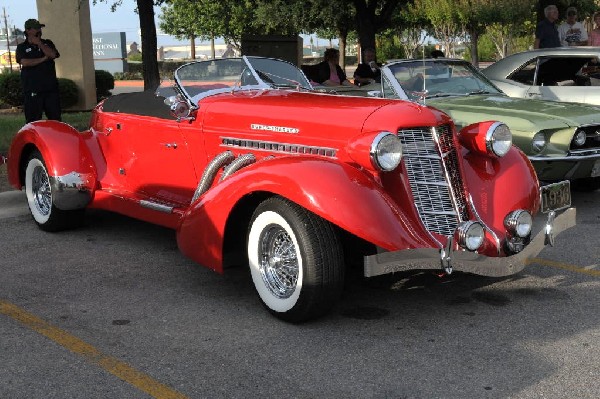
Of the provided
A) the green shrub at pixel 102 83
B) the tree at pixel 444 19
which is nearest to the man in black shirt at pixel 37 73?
the green shrub at pixel 102 83

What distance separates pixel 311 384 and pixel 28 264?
3.00m

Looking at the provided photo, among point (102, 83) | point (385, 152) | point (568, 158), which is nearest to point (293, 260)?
point (385, 152)

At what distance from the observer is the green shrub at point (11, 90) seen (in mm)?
18375

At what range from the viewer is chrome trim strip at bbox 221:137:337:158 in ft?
15.4

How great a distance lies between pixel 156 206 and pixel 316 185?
79.4 inches

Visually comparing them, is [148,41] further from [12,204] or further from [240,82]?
[240,82]

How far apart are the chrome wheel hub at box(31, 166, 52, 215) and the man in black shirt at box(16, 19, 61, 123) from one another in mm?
3742

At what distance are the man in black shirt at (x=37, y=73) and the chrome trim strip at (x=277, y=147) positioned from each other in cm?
580

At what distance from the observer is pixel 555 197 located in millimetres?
4934

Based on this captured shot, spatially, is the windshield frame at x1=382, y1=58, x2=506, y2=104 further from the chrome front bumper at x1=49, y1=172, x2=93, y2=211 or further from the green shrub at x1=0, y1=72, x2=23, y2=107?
the green shrub at x1=0, y1=72, x2=23, y2=107

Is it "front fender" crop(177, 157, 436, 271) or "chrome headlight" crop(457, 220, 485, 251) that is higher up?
"front fender" crop(177, 157, 436, 271)

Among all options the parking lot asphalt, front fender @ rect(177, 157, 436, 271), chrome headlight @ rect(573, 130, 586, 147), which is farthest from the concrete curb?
chrome headlight @ rect(573, 130, 586, 147)

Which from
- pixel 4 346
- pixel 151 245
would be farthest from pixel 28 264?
pixel 4 346

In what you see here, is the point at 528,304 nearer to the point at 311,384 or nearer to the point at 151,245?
the point at 311,384
